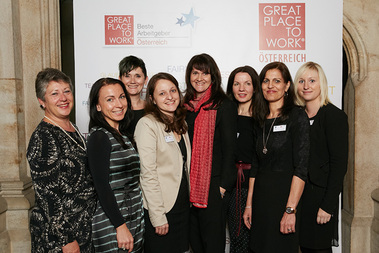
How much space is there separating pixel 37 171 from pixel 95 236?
1.66 ft

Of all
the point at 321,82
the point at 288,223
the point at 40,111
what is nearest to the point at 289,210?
the point at 288,223

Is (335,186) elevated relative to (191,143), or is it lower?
lower

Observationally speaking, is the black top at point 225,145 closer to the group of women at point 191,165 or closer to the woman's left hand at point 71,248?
the group of women at point 191,165

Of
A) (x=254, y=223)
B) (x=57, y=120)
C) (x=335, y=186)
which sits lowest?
(x=254, y=223)

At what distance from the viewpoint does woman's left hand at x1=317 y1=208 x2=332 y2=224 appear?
2.11 m

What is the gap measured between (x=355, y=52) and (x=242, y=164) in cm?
196

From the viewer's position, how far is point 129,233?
5.90ft

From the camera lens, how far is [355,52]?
3291 mm

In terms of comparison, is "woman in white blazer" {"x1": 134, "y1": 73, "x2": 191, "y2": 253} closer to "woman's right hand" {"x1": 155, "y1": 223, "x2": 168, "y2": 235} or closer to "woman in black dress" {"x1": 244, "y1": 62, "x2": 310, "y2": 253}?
Result: "woman's right hand" {"x1": 155, "y1": 223, "x2": 168, "y2": 235}

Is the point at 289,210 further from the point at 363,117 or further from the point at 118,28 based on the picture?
the point at 118,28

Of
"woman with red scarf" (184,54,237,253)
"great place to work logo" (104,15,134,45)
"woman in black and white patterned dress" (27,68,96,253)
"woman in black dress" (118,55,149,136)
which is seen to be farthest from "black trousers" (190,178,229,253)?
"great place to work logo" (104,15,134,45)

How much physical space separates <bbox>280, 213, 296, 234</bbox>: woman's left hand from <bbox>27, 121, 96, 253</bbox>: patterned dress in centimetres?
125

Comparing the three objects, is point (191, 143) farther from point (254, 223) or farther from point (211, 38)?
point (211, 38)

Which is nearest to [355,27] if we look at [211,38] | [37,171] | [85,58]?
[211,38]
